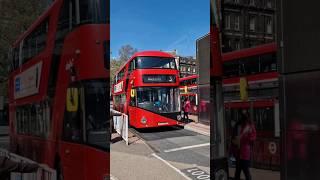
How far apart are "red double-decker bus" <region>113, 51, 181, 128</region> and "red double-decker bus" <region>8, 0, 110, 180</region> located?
40cm

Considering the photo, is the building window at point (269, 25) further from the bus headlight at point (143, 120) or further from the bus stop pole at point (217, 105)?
the bus headlight at point (143, 120)

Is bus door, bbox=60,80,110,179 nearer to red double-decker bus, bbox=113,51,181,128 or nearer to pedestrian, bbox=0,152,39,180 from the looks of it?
red double-decker bus, bbox=113,51,181,128

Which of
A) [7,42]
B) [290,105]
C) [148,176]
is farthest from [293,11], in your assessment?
[7,42]

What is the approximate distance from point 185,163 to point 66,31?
39.4 inches

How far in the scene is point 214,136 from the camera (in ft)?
7.23

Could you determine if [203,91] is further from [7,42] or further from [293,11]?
[7,42]

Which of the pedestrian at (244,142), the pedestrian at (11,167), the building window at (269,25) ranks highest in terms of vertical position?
the building window at (269,25)

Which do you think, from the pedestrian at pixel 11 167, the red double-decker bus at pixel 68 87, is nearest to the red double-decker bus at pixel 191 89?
the red double-decker bus at pixel 68 87

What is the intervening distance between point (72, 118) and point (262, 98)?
3.16 feet

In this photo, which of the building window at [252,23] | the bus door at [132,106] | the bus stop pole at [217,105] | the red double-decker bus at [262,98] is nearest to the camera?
the red double-decker bus at [262,98]

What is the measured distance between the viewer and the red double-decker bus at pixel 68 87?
194 centimetres

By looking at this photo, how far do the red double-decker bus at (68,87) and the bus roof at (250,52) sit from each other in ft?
2.17

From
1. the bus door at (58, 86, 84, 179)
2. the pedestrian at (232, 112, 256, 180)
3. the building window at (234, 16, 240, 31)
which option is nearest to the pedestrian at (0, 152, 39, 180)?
the bus door at (58, 86, 84, 179)

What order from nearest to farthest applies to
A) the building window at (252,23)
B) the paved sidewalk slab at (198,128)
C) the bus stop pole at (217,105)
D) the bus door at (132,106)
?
1. the building window at (252,23)
2. the bus stop pole at (217,105)
3. the paved sidewalk slab at (198,128)
4. the bus door at (132,106)
